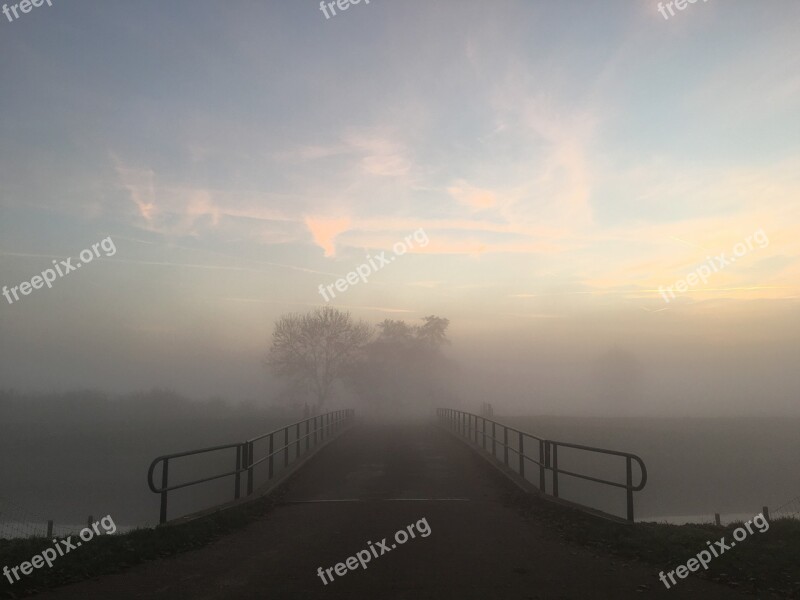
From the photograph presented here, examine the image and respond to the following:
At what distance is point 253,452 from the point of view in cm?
1712

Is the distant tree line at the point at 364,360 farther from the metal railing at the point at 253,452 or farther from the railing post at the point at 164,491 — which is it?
the railing post at the point at 164,491

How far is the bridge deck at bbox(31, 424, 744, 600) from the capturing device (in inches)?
254

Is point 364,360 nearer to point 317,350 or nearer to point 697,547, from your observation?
point 317,350

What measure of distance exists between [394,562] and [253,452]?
409 inches

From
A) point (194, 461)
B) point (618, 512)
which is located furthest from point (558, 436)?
point (194, 461)

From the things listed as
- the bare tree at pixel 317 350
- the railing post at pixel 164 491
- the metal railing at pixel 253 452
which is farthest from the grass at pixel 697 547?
the bare tree at pixel 317 350

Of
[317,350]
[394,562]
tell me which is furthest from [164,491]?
[317,350]

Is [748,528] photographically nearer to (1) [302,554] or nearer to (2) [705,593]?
(2) [705,593]

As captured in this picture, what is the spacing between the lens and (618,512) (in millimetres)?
26906

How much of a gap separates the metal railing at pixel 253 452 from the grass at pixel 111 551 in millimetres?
491

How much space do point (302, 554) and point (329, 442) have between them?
1664 cm

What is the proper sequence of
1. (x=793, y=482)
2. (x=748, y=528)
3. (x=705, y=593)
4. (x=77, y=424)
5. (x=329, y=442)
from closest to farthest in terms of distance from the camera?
(x=705, y=593) → (x=748, y=528) → (x=329, y=442) → (x=793, y=482) → (x=77, y=424)

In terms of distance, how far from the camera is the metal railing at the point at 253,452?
932 cm

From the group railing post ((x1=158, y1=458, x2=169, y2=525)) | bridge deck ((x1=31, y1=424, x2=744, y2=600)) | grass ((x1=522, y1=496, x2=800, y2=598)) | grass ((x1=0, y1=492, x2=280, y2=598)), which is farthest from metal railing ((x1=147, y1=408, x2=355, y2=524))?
grass ((x1=522, y1=496, x2=800, y2=598))
